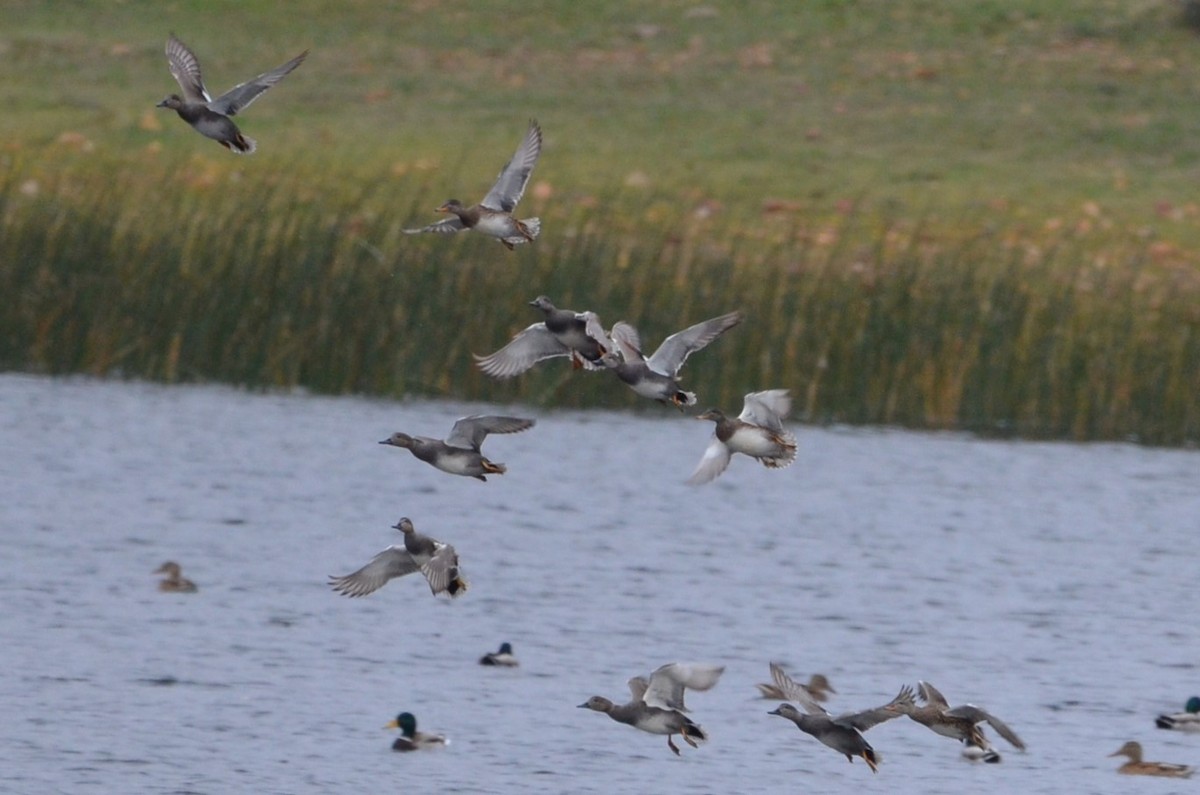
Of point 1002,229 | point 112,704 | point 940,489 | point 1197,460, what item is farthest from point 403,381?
point 1002,229

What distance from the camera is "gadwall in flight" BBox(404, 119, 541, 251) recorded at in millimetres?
9156

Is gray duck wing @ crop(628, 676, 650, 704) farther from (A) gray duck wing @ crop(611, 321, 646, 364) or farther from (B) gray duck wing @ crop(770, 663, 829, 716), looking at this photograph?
(A) gray duck wing @ crop(611, 321, 646, 364)

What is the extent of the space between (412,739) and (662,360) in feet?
8.33

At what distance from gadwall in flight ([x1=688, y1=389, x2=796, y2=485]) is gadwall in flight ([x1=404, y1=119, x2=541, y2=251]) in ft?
3.05

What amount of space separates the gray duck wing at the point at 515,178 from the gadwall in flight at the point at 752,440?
107 cm

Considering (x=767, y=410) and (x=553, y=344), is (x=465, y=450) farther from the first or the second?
(x=767, y=410)

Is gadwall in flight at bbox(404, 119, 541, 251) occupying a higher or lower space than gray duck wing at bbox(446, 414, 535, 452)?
higher

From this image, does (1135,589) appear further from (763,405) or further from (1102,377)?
(763,405)

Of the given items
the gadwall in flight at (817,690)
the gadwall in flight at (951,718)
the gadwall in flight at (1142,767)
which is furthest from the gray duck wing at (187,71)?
the gadwall in flight at (1142,767)

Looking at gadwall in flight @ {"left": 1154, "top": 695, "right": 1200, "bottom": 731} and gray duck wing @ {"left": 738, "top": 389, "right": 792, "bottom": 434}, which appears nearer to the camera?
gray duck wing @ {"left": 738, "top": 389, "right": 792, "bottom": 434}

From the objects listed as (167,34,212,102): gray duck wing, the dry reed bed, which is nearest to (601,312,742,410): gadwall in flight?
(167,34,212,102): gray duck wing

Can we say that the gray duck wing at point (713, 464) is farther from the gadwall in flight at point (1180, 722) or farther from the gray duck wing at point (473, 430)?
the gadwall in flight at point (1180, 722)

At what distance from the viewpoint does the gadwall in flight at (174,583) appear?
1320 cm

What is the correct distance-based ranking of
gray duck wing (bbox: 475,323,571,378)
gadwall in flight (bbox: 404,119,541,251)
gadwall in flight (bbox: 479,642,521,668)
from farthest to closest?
gadwall in flight (bbox: 479,642,521,668) < gadwall in flight (bbox: 404,119,541,251) < gray duck wing (bbox: 475,323,571,378)
